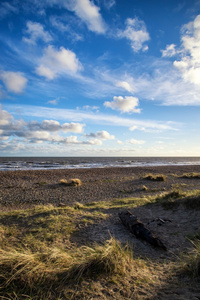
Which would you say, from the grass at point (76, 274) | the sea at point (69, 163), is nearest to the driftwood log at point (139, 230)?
the grass at point (76, 274)

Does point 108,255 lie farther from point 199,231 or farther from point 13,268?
point 199,231

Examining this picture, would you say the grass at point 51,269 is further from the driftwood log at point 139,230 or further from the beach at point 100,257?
the driftwood log at point 139,230

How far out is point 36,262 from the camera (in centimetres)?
340

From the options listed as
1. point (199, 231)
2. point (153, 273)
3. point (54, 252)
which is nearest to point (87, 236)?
point (54, 252)

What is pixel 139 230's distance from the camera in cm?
591

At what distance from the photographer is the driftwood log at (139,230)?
205 inches

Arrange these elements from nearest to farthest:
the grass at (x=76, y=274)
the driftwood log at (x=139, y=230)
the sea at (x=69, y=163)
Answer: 1. the grass at (x=76, y=274)
2. the driftwood log at (x=139, y=230)
3. the sea at (x=69, y=163)

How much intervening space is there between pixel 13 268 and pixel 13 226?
12.4ft

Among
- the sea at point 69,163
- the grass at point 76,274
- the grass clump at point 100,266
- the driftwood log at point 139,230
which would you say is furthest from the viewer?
the sea at point 69,163

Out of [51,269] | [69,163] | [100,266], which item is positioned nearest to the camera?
[51,269]

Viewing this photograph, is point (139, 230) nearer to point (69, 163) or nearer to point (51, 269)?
point (51, 269)

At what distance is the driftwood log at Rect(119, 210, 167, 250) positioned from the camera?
5.21 m

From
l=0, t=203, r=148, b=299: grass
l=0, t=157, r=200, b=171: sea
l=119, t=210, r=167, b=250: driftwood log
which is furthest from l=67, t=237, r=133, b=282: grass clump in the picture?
l=0, t=157, r=200, b=171: sea

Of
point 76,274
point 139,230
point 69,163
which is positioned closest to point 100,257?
point 76,274
